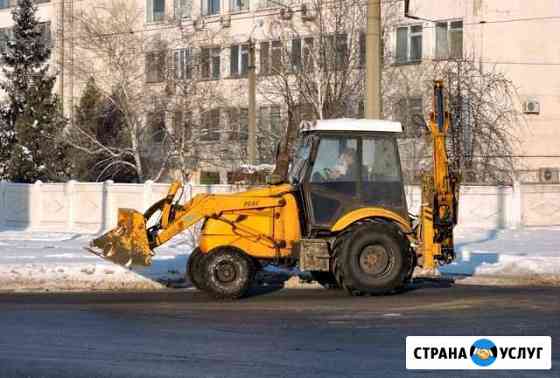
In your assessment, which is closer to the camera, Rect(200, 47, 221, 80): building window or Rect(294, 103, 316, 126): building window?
Rect(294, 103, 316, 126): building window

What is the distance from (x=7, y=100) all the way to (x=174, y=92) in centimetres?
1187

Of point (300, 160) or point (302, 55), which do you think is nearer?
point (300, 160)

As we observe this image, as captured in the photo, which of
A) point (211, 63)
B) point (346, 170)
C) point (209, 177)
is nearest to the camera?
point (346, 170)

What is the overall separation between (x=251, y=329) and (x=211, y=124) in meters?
29.5

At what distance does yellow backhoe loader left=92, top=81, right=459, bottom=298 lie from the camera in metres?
14.3

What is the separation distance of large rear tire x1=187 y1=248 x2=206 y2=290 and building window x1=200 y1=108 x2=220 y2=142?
2563 centimetres

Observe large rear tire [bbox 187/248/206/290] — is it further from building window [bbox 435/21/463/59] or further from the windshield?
building window [bbox 435/21/463/59]

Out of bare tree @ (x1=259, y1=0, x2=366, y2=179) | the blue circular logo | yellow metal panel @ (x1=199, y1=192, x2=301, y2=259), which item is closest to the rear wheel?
yellow metal panel @ (x1=199, y1=192, x2=301, y2=259)

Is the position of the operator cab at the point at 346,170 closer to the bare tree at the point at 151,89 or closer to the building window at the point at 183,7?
the bare tree at the point at 151,89

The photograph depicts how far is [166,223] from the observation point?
571 inches

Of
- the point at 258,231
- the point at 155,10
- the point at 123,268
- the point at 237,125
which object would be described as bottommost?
the point at 123,268

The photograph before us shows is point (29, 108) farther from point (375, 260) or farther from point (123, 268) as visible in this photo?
point (375, 260)

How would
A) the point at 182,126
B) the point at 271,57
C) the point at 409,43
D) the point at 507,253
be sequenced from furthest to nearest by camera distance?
the point at 182,126, the point at 271,57, the point at 409,43, the point at 507,253

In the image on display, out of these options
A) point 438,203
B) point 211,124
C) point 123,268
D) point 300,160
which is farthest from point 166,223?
point 211,124
